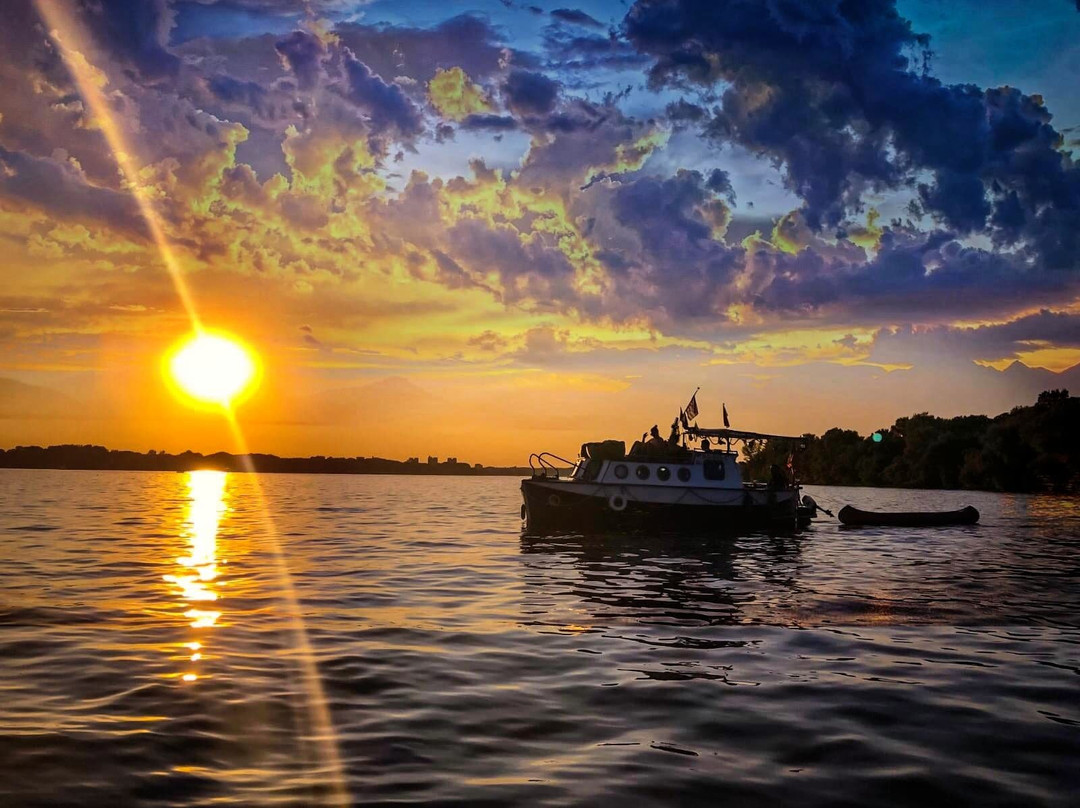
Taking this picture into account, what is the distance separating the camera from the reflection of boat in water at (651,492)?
45.1 metres

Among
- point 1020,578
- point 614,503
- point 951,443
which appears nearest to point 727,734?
point 1020,578

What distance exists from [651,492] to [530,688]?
33.4 metres

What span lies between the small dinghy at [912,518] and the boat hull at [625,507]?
1761cm

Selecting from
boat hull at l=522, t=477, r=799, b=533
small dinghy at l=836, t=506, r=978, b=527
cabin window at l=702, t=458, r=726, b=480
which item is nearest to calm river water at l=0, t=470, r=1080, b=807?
boat hull at l=522, t=477, r=799, b=533

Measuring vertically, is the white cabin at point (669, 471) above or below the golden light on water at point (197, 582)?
above

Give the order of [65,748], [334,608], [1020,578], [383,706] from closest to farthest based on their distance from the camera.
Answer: [65,748], [383,706], [334,608], [1020,578]

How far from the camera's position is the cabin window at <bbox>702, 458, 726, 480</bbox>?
46.7 m

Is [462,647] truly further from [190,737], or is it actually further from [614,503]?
[614,503]

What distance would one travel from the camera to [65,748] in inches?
368

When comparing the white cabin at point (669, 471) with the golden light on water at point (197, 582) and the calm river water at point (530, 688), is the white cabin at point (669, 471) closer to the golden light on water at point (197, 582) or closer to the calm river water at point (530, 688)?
the calm river water at point (530, 688)

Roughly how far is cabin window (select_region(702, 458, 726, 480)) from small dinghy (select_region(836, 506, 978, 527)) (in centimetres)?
1848

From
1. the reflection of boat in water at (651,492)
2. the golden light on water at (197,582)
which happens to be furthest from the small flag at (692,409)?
the golden light on water at (197,582)

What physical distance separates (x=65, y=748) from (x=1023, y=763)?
10.4m

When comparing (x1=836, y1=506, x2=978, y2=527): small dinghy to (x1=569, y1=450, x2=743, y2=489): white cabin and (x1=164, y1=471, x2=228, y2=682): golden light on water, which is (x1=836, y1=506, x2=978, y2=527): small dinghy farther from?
(x1=164, y1=471, x2=228, y2=682): golden light on water
